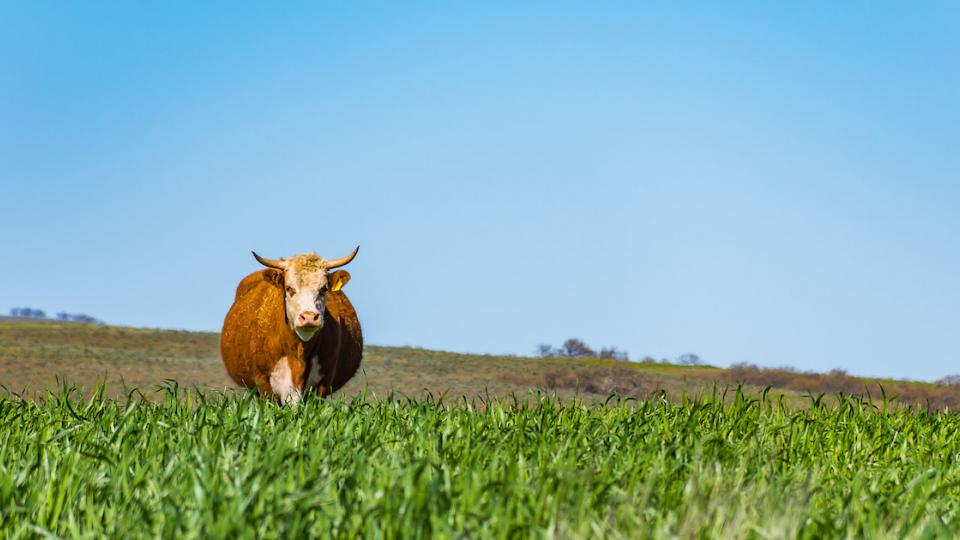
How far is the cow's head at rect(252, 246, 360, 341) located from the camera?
11094mm

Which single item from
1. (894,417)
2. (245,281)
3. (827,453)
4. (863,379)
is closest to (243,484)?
(827,453)

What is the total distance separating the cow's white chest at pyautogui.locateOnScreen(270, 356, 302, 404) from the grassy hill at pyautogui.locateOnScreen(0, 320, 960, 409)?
7.42 m

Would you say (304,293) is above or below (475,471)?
above

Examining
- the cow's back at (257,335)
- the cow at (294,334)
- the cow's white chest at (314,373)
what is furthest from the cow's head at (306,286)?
the cow's white chest at (314,373)

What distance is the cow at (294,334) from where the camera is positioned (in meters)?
11.3

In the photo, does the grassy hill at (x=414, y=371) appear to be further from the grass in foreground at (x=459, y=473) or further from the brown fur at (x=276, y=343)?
the grass in foreground at (x=459, y=473)

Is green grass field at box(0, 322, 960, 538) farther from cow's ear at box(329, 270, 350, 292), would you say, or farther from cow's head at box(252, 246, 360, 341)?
cow's ear at box(329, 270, 350, 292)

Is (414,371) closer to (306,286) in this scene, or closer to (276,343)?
(276,343)

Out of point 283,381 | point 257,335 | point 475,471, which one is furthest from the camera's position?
point 257,335

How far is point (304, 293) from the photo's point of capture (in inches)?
441

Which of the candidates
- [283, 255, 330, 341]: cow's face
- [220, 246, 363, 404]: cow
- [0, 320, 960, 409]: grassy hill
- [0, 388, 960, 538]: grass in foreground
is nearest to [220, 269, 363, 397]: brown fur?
A: [220, 246, 363, 404]: cow

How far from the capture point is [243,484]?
5.00 m

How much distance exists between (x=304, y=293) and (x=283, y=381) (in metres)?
1.17

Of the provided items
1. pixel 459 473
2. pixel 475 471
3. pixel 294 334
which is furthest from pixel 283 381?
pixel 475 471
